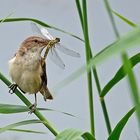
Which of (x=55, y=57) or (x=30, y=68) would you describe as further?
(x=30, y=68)

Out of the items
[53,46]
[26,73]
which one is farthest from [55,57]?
[26,73]

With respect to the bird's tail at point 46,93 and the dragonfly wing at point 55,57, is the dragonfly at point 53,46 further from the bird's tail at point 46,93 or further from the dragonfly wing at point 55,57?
the bird's tail at point 46,93

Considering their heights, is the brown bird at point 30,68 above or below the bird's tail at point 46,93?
above

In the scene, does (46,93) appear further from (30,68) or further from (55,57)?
(55,57)

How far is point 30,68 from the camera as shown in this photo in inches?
46.1

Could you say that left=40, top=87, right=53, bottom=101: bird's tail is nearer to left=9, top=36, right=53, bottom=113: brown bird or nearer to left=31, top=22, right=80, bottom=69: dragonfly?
left=9, top=36, right=53, bottom=113: brown bird

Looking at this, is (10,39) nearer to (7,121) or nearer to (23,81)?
(7,121)

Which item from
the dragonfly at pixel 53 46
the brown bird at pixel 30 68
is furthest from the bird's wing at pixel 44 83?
the dragonfly at pixel 53 46

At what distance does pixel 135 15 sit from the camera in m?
2.05

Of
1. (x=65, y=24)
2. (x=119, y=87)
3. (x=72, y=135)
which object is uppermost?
(x=65, y=24)

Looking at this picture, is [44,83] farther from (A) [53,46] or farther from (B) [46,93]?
(A) [53,46]

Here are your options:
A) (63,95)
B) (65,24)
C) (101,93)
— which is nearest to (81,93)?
(63,95)

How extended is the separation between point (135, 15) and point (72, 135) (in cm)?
153

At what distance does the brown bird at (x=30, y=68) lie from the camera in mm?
1138
